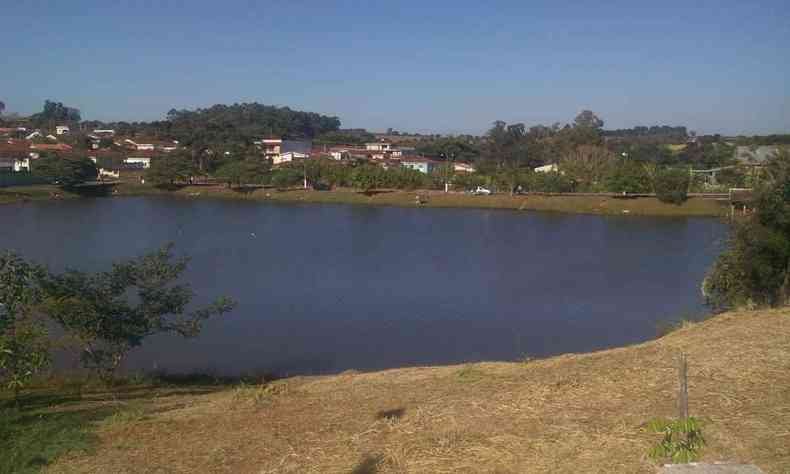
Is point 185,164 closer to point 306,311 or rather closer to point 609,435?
point 306,311

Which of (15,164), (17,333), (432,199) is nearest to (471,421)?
(17,333)

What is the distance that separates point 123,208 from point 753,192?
30488 mm

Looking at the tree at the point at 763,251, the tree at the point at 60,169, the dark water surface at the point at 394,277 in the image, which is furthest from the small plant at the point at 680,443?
the tree at the point at 60,169

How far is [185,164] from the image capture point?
1738 inches

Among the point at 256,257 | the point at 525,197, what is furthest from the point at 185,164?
the point at 256,257

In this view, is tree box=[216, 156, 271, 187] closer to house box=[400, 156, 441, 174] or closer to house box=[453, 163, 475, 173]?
house box=[400, 156, 441, 174]

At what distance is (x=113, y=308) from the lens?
8312 mm

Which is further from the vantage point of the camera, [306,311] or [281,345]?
[306,311]

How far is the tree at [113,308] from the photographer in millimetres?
7934

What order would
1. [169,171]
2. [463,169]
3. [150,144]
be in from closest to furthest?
1. [169,171]
2. [463,169]
3. [150,144]

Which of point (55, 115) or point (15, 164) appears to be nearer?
point (15, 164)

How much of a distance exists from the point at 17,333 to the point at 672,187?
111 feet

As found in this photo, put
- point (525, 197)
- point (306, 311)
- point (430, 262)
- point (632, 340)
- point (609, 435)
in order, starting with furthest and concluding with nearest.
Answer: point (525, 197) → point (430, 262) → point (306, 311) → point (632, 340) → point (609, 435)

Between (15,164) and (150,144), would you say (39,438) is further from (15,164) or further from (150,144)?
(150,144)
